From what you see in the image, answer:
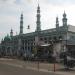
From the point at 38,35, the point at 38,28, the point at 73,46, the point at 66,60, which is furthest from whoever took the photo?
the point at 38,28

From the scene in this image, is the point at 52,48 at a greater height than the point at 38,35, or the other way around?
the point at 38,35

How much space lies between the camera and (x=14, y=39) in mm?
116125

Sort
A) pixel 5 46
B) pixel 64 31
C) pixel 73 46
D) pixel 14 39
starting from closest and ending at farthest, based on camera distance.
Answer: pixel 73 46 < pixel 64 31 < pixel 14 39 < pixel 5 46

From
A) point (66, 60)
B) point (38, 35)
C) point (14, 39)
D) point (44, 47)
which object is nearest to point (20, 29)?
point (14, 39)

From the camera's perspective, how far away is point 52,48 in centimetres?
6494

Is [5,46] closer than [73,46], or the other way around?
[73,46]

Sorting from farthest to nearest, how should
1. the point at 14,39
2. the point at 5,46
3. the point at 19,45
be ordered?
1. the point at 5,46
2. the point at 14,39
3. the point at 19,45

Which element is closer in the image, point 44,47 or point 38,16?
point 44,47

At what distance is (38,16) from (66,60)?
67019 millimetres

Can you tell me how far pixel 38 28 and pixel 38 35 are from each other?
674 cm

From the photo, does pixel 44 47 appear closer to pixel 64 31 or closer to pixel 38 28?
pixel 64 31

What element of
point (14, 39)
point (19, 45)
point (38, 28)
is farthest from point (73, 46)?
point (14, 39)

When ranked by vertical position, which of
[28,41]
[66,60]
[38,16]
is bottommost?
[66,60]

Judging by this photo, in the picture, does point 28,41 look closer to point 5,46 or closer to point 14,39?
point 14,39
